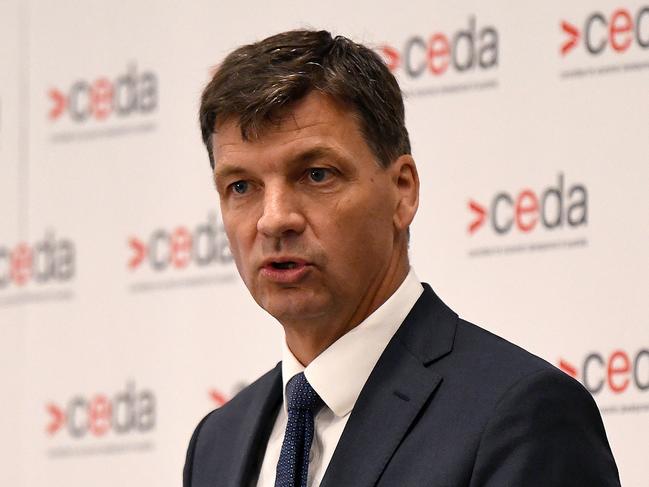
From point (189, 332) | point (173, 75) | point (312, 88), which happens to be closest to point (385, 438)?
point (312, 88)

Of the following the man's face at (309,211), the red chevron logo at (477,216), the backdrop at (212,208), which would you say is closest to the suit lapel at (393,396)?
the man's face at (309,211)

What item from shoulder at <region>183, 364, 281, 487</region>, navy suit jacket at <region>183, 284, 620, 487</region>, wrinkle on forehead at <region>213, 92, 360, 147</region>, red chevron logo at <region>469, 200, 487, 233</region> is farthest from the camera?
red chevron logo at <region>469, 200, 487, 233</region>

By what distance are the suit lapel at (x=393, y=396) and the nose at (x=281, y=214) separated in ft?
0.96

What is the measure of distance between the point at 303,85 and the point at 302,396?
57 centimetres

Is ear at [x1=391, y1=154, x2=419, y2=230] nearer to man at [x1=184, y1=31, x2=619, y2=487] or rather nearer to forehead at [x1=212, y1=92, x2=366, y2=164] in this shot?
man at [x1=184, y1=31, x2=619, y2=487]

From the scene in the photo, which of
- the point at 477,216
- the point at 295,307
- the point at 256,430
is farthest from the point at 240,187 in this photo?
A: the point at 477,216

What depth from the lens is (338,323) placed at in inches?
102

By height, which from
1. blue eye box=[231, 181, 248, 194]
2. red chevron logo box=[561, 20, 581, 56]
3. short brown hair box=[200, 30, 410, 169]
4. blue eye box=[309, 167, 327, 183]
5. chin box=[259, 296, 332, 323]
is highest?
red chevron logo box=[561, 20, 581, 56]

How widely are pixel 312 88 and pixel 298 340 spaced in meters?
0.47

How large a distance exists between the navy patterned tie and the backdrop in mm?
1162

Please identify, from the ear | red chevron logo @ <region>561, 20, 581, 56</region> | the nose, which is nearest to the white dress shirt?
the ear

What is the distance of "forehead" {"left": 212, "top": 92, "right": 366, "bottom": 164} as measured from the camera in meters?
2.52

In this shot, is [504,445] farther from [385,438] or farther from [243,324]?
[243,324]

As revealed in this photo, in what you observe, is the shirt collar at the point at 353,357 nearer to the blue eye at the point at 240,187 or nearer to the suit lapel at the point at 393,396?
the suit lapel at the point at 393,396
